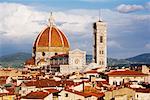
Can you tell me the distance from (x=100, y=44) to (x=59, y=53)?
728cm

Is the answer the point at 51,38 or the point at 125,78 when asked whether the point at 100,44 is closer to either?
the point at 51,38

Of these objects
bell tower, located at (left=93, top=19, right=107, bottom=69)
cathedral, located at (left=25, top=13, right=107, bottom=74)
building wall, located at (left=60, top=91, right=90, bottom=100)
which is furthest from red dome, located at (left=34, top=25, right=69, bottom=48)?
building wall, located at (left=60, top=91, right=90, bottom=100)

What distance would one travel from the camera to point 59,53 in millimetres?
94375

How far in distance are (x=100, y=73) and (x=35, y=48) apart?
1239 inches

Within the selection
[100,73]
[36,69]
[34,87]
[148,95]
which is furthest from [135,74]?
[36,69]

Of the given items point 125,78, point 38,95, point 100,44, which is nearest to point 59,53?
point 100,44

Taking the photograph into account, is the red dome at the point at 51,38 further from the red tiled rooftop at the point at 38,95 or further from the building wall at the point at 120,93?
the building wall at the point at 120,93

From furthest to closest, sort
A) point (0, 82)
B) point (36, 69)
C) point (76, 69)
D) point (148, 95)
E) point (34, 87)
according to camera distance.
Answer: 1. point (36, 69)
2. point (76, 69)
3. point (0, 82)
4. point (34, 87)
5. point (148, 95)

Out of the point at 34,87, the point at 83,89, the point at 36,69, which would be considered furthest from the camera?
the point at 36,69

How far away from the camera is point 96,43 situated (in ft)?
Answer: 300

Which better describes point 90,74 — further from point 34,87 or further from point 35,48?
point 35,48

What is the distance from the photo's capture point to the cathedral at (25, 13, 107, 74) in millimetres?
86062

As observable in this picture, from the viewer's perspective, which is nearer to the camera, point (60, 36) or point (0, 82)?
point (0, 82)

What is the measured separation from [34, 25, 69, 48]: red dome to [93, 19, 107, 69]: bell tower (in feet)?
19.0
